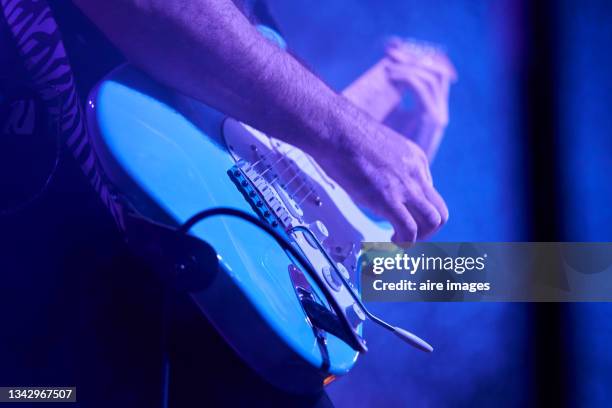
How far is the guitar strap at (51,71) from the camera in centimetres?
77

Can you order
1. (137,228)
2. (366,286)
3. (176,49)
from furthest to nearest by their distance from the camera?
(366,286) < (176,49) < (137,228)

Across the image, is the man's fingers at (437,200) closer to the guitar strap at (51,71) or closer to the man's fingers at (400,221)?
the man's fingers at (400,221)

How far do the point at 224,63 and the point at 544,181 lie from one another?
0.72m

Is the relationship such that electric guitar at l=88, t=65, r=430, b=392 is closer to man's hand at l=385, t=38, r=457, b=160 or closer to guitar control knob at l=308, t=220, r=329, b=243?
guitar control knob at l=308, t=220, r=329, b=243

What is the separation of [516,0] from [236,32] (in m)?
0.65

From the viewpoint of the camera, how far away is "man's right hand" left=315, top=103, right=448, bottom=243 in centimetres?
94

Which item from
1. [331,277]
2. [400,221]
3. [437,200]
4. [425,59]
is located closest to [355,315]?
[331,277]

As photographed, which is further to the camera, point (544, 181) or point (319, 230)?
point (544, 181)

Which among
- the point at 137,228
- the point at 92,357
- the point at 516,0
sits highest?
the point at 516,0

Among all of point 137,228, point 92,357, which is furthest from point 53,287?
point 137,228

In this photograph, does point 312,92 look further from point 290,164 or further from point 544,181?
point 544,181

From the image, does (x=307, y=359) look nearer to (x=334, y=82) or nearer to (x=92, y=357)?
(x=92, y=357)

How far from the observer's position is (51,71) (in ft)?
2.56

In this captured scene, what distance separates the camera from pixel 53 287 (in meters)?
0.84
